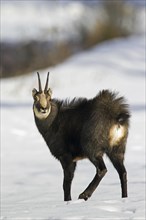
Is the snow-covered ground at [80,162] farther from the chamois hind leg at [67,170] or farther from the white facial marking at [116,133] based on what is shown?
the white facial marking at [116,133]

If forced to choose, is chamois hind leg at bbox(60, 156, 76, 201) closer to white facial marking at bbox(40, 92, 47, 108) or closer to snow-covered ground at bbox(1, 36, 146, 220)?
snow-covered ground at bbox(1, 36, 146, 220)

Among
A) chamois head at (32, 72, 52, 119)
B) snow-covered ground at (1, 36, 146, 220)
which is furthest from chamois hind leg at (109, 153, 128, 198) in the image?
chamois head at (32, 72, 52, 119)

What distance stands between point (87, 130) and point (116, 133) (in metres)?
0.29

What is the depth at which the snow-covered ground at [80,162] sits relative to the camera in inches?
244

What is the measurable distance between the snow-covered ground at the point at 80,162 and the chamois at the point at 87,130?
34 centimetres

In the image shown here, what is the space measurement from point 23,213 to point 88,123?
1.37 metres

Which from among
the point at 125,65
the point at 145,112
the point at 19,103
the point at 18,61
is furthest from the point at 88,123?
the point at 18,61

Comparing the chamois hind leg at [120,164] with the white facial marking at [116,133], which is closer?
the white facial marking at [116,133]

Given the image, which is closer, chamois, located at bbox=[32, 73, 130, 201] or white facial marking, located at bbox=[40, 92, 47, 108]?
chamois, located at bbox=[32, 73, 130, 201]

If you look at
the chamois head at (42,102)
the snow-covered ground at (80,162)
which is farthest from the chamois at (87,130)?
the snow-covered ground at (80,162)

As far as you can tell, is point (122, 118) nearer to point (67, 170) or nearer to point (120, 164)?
point (120, 164)

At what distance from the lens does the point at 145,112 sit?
594 inches

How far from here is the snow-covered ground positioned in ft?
20.3

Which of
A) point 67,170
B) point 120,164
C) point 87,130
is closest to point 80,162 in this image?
point 67,170
